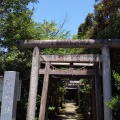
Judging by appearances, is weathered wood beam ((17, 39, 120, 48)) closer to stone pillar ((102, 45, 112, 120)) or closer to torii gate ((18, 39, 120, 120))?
torii gate ((18, 39, 120, 120))

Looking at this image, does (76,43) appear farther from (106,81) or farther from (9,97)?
(9,97)

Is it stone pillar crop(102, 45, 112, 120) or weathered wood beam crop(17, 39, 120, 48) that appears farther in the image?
weathered wood beam crop(17, 39, 120, 48)

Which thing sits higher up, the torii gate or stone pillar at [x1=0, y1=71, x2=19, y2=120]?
the torii gate

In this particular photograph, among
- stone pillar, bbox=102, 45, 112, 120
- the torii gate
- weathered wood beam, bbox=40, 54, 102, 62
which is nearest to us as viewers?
stone pillar, bbox=102, 45, 112, 120

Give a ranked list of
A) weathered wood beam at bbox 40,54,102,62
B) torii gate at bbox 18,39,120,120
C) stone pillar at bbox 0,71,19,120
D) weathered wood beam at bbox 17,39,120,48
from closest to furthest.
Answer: stone pillar at bbox 0,71,19,120 → torii gate at bbox 18,39,120,120 → weathered wood beam at bbox 17,39,120,48 → weathered wood beam at bbox 40,54,102,62

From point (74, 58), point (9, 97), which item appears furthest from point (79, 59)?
point (9, 97)

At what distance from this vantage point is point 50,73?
41.4 ft

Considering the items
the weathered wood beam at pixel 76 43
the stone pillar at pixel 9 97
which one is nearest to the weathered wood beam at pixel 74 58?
the weathered wood beam at pixel 76 43

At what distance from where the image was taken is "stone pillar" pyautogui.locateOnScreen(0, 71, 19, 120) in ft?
23.5

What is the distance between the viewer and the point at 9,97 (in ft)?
23.9

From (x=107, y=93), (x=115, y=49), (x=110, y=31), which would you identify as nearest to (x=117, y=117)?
(x=107, y=93)

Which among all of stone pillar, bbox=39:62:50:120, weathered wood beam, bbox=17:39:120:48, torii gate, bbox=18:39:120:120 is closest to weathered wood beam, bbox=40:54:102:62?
torii gate, bbox=18:39:120:120

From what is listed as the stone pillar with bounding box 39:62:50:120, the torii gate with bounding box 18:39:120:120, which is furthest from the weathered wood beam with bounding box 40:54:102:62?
the stone pillar with bounding box 39:62:50:120

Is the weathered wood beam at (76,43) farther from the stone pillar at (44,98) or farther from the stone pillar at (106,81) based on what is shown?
the stone pillar at (44,98)
